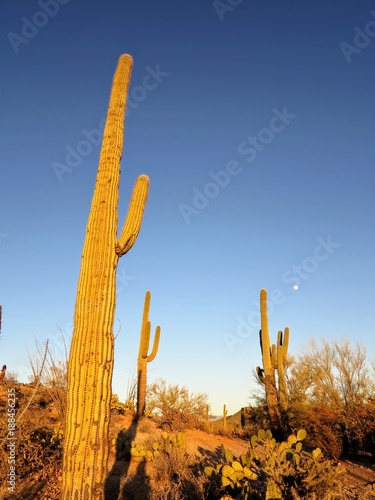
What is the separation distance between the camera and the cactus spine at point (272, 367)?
43.7 feet

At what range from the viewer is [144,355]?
13844 mm

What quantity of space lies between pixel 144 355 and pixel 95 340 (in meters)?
10.4

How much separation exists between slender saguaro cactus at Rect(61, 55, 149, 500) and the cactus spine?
34.2ft

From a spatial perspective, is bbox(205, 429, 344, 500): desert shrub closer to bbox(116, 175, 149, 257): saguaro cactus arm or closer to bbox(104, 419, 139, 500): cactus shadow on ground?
bbox(104, 419, 139, 500): cactus shadow on ground

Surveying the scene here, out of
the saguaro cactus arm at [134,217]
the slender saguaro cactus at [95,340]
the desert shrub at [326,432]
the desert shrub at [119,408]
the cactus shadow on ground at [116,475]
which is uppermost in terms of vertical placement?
the saguaro cactus arm at [134,217]

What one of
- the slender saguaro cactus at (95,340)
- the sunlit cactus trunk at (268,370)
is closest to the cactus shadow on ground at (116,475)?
the slender saguaro cactus at (95,340)

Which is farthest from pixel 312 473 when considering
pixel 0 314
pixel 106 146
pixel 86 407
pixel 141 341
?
pixel 141 341

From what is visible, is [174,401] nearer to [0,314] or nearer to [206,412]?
[206,412]

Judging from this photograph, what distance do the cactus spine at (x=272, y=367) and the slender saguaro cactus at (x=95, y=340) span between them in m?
10.4

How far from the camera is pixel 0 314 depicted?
10.1 metres

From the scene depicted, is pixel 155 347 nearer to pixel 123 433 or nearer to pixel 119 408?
pixel 119 408

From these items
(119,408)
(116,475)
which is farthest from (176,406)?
(116,475)

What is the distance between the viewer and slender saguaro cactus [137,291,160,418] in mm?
13469

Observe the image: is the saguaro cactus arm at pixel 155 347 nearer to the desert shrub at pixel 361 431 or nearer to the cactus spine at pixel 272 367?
the cactus spine at pixel 272 367
